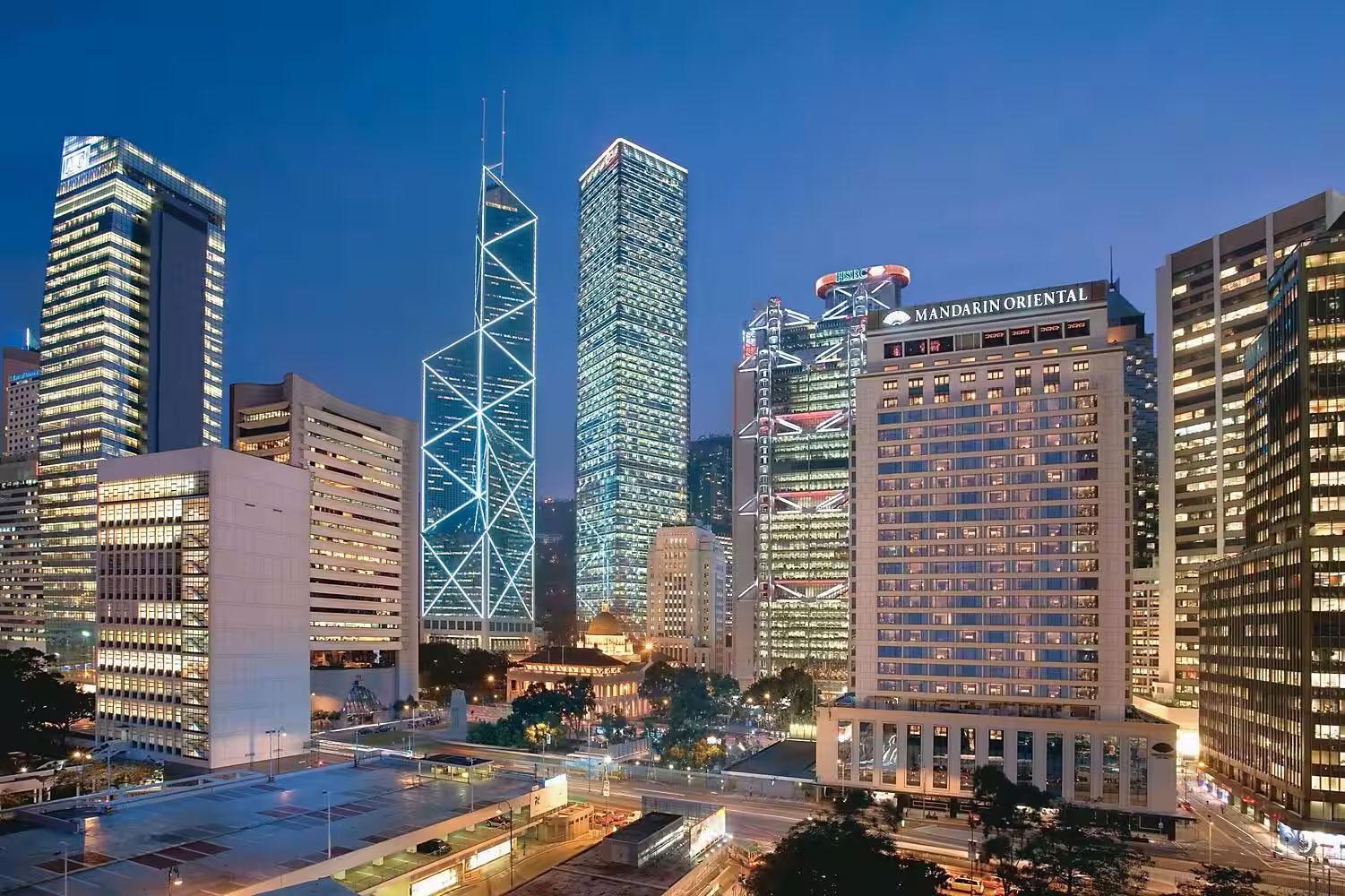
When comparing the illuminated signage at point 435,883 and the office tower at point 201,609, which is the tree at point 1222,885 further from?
the office tower at point 201,609

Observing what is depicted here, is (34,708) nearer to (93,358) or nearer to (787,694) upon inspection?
(93,358)

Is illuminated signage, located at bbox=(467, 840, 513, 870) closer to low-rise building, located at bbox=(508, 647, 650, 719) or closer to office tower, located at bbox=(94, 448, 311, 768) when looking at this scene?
office tower, located at bbox=(94, 448, 311, 768)

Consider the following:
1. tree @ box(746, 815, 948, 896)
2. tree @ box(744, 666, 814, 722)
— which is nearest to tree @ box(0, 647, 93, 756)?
tree @ box(746, 815, 948, 896)

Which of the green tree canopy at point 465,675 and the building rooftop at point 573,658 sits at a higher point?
the building rooftop at point 573,658

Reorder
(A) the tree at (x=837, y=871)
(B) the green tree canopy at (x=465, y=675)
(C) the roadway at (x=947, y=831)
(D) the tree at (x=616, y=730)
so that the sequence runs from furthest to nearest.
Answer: (B) the green tree canopy at (x=465, y=675) → (D) the tree at (x=616, y=730) → (C) the roadway at (x=947, y=831) → (A) the tree at (x=837, y=871)

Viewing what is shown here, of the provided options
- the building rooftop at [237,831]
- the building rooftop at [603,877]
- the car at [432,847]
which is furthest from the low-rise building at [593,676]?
the building rooftop at [603,877]
